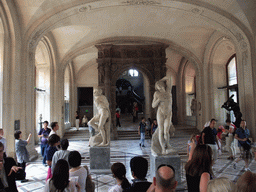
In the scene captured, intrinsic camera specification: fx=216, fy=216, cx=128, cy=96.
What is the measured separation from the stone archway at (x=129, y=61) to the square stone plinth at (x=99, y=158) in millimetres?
7426

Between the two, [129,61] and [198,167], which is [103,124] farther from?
[129,61]

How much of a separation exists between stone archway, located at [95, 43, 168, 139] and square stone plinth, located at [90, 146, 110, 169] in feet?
24.4

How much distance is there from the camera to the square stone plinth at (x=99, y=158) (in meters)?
5.77

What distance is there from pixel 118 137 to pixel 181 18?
7.24 meters

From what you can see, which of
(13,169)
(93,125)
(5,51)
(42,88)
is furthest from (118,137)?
(13,169)

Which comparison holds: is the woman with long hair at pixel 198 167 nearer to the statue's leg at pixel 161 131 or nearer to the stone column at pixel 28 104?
the statue's leg at pixel 161 131

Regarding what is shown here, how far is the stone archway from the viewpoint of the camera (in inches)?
524

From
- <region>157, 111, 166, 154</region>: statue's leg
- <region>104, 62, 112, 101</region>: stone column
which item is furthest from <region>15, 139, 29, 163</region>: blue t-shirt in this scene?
<region>104, 62, 112, 101</region>: stone column

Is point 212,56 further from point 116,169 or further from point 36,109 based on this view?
point 116,169

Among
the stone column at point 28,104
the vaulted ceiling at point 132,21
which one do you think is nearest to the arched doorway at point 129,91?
the vaulted ceiling at point 132,21

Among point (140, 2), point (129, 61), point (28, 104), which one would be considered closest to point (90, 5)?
point (140, 2)

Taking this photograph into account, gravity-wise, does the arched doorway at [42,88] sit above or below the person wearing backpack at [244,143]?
above

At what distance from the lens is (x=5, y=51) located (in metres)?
6.68

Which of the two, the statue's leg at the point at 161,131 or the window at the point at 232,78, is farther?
the window at the point at 232,78
